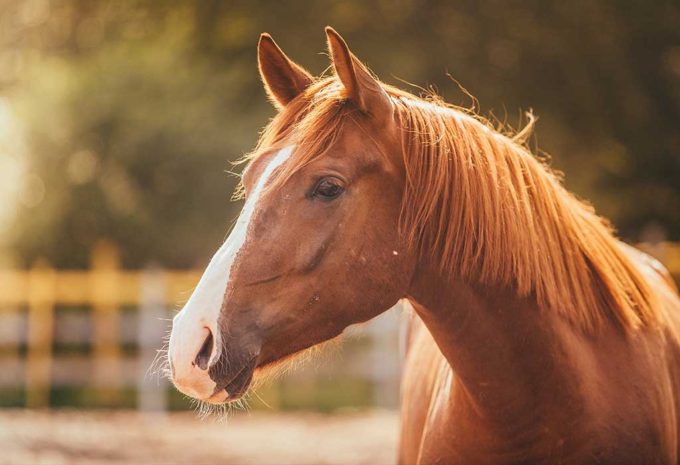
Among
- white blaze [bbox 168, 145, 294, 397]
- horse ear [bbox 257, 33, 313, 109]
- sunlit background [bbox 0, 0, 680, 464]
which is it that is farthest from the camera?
sunlit background [bbox 0, 0, 680, 464]

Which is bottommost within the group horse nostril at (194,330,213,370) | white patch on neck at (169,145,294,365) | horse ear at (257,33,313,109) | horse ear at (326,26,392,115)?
horse nostril at (194,330,213,370)

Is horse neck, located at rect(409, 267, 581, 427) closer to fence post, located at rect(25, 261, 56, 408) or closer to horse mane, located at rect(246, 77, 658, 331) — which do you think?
horse mane, located at rect(246, 77, 658, 331)

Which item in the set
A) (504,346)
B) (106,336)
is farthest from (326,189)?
(106,336)

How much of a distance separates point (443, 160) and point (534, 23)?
1249 centimetres

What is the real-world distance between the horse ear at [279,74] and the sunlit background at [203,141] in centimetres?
962

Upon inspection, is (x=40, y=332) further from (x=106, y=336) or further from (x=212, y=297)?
(x=212, y=297)

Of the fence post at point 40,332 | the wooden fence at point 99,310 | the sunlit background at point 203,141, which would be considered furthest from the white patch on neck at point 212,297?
the fence post at point 40,332

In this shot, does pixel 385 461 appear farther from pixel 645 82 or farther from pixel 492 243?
pixel 645 82

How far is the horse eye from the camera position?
2.64 m

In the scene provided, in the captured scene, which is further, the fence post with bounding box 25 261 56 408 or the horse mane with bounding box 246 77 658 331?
the fence post with bounding box 25 261 56 408

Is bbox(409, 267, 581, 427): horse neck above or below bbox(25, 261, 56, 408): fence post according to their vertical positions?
below

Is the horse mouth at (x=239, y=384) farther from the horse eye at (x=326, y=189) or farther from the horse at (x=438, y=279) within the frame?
the horse eye at (x=326, y=189)

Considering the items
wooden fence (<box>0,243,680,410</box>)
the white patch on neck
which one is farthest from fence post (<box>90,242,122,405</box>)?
the white patch on neck

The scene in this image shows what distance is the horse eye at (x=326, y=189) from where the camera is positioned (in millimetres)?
2643
